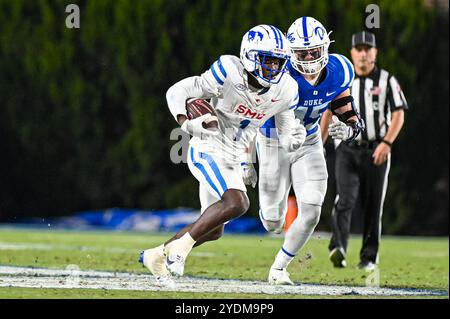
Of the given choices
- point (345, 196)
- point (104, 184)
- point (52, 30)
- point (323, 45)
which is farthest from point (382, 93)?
point (52, 30)

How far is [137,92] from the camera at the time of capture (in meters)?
9.70

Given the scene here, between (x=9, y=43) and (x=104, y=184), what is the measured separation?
212cm

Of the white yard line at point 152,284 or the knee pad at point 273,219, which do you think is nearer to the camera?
the white yard line at point 152,284

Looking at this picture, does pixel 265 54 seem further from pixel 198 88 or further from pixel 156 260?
pixel 156 260

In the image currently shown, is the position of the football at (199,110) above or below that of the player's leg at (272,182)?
above

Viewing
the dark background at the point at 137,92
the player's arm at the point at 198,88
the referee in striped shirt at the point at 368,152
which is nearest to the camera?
the player's arm at the point at 198,88

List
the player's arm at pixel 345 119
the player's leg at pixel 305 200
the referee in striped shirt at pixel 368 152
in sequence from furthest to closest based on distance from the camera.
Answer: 1. the referee in striped shirt at pixel 368 152
2. the player's leg at pixel 305 200
3. the player's arm at pixel 345 119

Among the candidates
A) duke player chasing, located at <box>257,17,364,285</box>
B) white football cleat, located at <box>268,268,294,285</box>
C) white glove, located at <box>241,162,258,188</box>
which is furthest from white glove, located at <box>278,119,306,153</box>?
white football cleat, located at <box>268,268,294,285</box>

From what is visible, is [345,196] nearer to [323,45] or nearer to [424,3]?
[323,45]

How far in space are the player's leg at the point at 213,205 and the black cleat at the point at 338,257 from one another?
7.48 ft

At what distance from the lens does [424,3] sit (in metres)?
10.6

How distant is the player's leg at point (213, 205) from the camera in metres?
5.65

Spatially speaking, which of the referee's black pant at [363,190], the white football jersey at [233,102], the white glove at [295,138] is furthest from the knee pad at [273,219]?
the referee's black pant at [363,190]

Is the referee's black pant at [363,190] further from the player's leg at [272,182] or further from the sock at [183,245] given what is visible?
the sock at [183,245]
